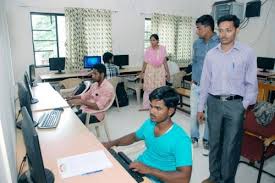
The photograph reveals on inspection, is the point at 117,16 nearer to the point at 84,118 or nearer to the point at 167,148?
the point at 84,118

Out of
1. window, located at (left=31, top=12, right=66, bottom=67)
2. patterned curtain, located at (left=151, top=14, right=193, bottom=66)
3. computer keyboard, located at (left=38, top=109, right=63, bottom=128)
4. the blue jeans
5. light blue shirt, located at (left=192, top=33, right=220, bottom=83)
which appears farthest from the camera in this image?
patterned curtain, located at (left=151, top=14, right=193, bottom=66)

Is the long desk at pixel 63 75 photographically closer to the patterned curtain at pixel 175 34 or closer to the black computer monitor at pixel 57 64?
the black computer monitor at pixel 57 64

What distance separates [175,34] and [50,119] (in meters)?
5.24

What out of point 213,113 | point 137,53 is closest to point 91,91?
point 213,113

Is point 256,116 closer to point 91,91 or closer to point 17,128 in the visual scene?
point 91,91

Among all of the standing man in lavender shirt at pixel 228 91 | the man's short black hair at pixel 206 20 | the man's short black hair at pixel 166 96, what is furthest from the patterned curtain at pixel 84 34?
the man's short black hair at pixel 166 96

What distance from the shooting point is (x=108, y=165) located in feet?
4.84

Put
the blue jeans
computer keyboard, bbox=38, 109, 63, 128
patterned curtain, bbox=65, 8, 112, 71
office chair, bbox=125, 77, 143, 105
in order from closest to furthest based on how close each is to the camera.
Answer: computer keyboard, bbox=38, 109, 63, 128 < the blue jeans < patterned curtain, bbox=65, 8, 112, 71 < office chair, bbox=125, 77, 143, 105

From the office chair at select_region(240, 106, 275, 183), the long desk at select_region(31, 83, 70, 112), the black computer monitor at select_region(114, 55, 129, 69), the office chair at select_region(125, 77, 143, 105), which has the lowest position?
the office chair at select_region(240, 106, 275, 183)

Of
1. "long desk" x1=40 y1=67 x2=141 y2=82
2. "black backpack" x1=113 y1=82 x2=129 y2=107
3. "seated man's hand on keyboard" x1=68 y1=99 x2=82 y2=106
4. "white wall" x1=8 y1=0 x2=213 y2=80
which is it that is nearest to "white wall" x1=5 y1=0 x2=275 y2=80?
"white wall" x1=8 y1=0 x2=213 y2=80

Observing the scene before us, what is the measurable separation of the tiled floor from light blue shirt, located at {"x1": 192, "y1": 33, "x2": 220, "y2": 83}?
1044 millimetres

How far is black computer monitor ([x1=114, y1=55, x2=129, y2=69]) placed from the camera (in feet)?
19.5

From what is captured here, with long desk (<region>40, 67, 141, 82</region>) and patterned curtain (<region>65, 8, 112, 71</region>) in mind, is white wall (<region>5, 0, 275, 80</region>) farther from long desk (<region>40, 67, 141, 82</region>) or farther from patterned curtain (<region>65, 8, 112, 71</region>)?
long desk (<region>40, 67, 141, 82</region>)

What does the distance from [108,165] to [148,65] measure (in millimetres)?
3525
